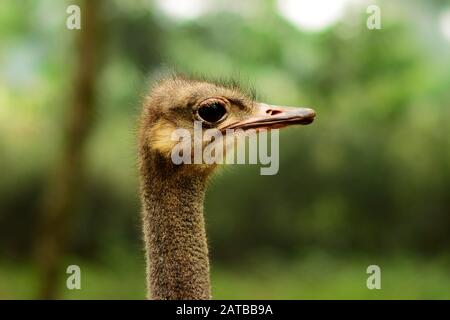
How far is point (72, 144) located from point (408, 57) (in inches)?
184

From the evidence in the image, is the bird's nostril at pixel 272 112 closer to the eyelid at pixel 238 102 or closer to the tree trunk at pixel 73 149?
the eyelid at pixel 238 102

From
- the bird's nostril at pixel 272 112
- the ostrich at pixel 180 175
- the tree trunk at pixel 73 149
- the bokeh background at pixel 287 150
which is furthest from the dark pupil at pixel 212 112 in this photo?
the bokeh background at pixel 287 150

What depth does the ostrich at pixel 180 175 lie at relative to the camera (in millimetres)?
2494

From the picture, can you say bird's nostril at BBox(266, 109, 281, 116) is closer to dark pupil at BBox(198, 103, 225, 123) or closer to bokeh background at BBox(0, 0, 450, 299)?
dark pupil at BBox(198, 103, 225, 123)

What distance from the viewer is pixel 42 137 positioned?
382 inches

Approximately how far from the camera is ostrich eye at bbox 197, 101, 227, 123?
260 centimetres

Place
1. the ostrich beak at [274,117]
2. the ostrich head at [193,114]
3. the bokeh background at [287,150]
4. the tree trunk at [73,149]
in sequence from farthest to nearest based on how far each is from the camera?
1. the bokeh background at [287,150]
2. the tree trunk at [73,149]
3. the ostrich head at [193,114]
4. the ostrich beak at [274,117]

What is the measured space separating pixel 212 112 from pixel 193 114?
62mm

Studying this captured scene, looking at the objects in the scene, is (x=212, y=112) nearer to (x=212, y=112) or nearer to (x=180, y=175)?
(x=212, y=112)

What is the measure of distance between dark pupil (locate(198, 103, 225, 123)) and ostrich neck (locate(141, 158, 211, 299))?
178 millimetres

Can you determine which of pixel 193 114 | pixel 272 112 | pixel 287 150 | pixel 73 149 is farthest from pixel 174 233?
pixel 287 150

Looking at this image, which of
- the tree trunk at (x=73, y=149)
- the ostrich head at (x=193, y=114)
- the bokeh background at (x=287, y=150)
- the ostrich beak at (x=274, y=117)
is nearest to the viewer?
the ostrich beak at (x=274, y=117)

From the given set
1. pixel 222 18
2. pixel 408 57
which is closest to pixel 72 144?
pixel 222 18

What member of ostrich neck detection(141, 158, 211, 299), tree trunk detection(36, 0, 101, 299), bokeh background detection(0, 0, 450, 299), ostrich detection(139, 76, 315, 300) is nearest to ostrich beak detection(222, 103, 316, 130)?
ostrich detection(139, 76, 315, 300)
